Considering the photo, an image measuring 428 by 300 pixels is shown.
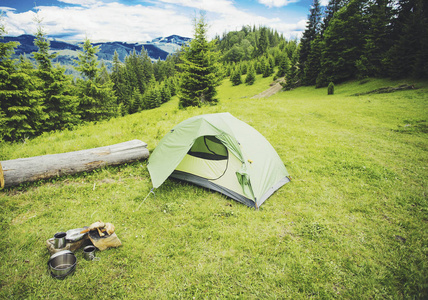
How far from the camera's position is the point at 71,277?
341 cm

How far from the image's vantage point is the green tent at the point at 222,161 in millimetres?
5625

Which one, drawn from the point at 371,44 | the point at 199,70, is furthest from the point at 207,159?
the point at 371,44

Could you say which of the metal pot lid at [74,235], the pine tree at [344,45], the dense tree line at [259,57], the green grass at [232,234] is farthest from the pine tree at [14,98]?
the pine tree at [344,45]

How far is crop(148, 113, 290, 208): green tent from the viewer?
5.62 m

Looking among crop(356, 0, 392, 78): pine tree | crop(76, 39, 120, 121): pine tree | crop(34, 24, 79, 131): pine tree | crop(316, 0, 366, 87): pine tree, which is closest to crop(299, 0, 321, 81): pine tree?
crop(316, 0, 366, 87): pine tree

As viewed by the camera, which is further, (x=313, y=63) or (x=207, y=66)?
(x=313, y=63)

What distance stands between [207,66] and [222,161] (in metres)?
14.4

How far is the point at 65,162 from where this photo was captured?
234 inches

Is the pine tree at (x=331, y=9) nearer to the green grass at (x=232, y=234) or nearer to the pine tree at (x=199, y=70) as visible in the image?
the pine tree at (x=199, y=70)

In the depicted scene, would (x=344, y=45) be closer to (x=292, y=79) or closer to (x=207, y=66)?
(x=292, y=79)

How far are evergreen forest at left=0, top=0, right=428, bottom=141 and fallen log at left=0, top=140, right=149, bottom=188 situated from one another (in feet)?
28.3

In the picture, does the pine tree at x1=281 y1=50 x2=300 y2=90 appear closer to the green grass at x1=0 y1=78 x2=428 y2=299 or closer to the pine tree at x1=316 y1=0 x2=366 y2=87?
the pine tree at x1=316 y1=0 x2=366 y2=87

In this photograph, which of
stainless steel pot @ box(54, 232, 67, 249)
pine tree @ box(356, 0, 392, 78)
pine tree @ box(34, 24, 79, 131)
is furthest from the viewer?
pine tree @ box(356, 0, 392, 78)

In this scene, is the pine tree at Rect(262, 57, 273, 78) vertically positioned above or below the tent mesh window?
above
